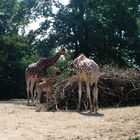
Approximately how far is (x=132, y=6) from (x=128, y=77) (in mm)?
11225

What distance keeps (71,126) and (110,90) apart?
17.7ft

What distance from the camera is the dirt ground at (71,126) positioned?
9688mm

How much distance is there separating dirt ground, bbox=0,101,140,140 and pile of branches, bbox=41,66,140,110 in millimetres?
2213

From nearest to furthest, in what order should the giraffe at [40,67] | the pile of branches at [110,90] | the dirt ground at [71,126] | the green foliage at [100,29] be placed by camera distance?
1. the dirt ground at [71,126]
2. the pile of branches at [110,90]
3. the giraffe at [40,67]
4. the green foliage at [100,29]

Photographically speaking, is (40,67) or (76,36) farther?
(76,36)

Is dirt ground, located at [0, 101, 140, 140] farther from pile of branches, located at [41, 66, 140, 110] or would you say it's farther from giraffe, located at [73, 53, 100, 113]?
pile of branches, located at [41, 66, 140, 110]

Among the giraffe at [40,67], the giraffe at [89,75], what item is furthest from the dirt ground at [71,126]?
the giraffe at [40,67]

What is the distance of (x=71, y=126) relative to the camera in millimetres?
10938

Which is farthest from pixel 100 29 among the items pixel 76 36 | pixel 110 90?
pixel 110 90

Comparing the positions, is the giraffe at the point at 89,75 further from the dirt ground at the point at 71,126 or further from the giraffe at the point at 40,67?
the giraffe at the point at 40,67

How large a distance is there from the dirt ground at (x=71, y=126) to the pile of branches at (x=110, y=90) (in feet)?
7.26

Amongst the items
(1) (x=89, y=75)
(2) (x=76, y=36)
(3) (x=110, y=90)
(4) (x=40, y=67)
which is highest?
(2) (x=76, y=36)

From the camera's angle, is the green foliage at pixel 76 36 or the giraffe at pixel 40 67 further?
the green foliage at pixel 76 36

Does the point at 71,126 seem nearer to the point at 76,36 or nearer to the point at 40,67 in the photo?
the point at 40,67
